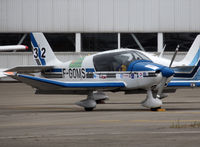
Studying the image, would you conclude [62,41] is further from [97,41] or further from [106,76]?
[106,76]

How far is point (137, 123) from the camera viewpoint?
1334 centimetres

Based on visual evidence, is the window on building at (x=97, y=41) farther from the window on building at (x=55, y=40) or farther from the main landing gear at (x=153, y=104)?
the main landing gear at (x=153, y=104)

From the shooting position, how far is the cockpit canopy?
1878 cm

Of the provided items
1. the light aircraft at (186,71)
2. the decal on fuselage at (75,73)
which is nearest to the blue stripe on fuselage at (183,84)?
the light aircraft at (186,71)

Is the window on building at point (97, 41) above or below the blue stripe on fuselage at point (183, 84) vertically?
above

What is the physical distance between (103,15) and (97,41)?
317 centimetres

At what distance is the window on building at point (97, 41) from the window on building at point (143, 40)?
0.99 m

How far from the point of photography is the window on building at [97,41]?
5312 centimetres

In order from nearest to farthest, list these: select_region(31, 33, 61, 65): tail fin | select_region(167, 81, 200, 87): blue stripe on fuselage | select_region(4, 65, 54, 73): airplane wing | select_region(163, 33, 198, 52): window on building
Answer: select_region(4, 65, 54, 73): airplane wing
select_region(31, 33, 61, 65): tail fin
select_region(167, 81, 200, 87): blue stripe on fuselage
select_region(163, 33, 198, 52): window on building

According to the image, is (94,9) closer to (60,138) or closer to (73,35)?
(73,35)

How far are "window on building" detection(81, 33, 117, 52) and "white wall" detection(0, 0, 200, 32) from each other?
97 centimetres

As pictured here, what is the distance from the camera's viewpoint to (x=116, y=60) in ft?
62.0

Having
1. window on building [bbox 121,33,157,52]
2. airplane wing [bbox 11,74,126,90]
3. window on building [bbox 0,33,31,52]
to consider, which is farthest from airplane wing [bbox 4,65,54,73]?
window on building [bbox 0,33,31,52]

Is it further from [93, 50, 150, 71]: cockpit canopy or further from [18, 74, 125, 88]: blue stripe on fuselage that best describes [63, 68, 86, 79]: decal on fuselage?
[93, 50, 150, 71]: cockpit canopy
